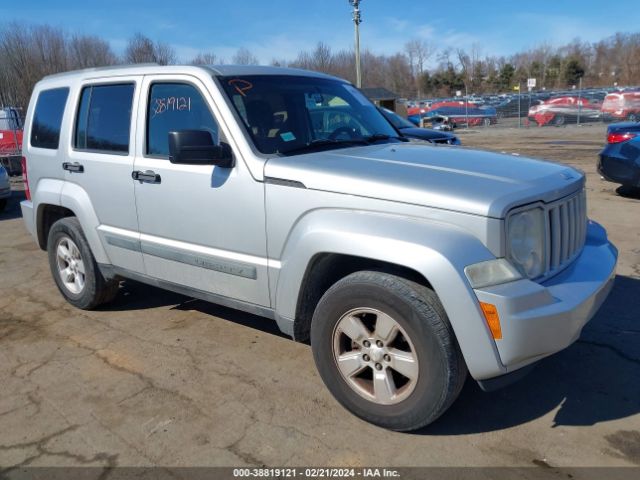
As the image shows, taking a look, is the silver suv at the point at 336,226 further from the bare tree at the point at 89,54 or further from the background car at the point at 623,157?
the bare tree at the point at 89,54

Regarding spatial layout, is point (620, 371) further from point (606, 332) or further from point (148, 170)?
point (148, 170)

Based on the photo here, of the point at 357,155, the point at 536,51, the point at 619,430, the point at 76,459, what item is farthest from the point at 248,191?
the point at 536,51

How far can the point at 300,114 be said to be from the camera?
3.93 meters

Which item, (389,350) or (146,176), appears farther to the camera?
(146,176)

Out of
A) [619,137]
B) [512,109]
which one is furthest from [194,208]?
[512,109]

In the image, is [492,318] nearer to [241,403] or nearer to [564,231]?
[564,231]

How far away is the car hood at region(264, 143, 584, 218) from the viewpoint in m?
2.76

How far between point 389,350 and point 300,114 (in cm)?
181

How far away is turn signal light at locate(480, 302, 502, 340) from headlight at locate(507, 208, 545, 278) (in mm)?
286

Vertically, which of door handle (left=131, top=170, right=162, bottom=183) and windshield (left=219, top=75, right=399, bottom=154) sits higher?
windshield (left=219, top=75, right=399, bottom=154)

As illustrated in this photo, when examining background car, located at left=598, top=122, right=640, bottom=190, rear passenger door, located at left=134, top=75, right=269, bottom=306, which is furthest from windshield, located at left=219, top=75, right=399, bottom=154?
background car, located at left=598, top=122, right=640, bottom=190

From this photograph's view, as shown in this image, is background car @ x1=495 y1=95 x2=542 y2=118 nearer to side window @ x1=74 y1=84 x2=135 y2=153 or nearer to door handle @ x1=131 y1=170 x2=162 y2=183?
side window @ x1=74 y1=84 x2=135 y2=153

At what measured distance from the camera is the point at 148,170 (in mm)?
3967

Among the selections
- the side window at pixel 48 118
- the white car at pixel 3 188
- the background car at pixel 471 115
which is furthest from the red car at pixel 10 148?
the background car at pixel 471 115
